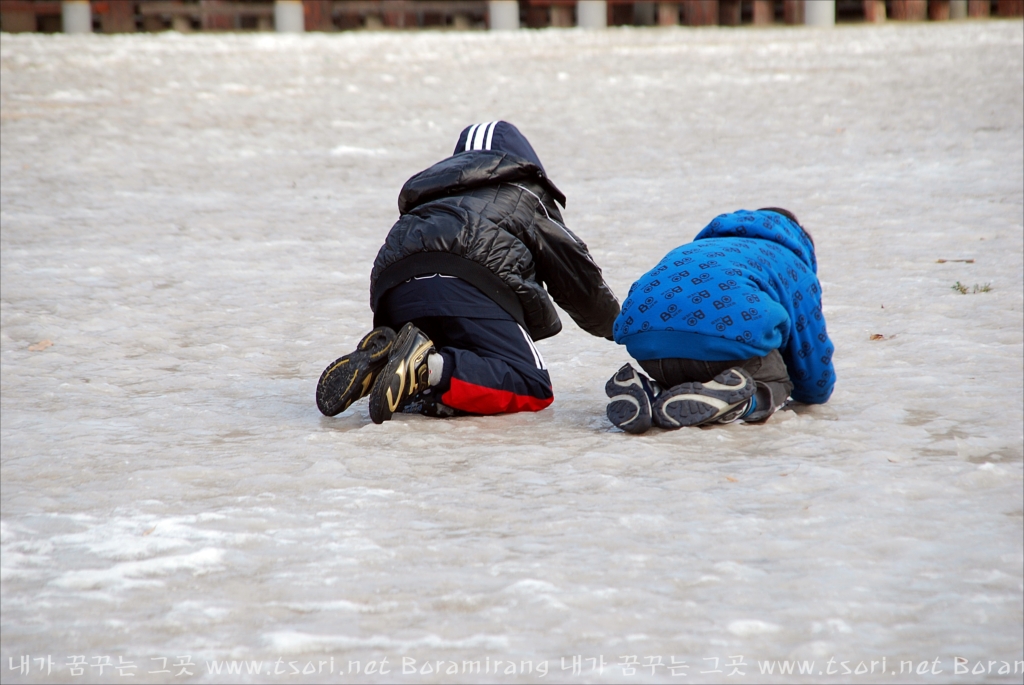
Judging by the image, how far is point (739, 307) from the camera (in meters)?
2.95

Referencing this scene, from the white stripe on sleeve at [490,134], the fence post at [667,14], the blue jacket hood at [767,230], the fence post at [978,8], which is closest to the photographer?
the blue jacket hood at [767,230]

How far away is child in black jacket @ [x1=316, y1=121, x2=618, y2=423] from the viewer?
10.4 feet

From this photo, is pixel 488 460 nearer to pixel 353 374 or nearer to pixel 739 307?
pixel 353 374

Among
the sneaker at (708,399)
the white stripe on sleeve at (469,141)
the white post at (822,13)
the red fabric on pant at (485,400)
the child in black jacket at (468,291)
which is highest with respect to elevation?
the white post at (822,13)

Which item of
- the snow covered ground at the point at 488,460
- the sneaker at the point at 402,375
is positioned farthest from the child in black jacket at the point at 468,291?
the snow covered ground at the point at 488,460

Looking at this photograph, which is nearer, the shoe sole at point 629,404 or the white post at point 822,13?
the shoe sole at point 629,404

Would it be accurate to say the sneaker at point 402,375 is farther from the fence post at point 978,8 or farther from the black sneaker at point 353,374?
the fence post at point 978,8

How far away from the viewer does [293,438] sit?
306 cm

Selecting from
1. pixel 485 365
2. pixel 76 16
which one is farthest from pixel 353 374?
pixel 76 16

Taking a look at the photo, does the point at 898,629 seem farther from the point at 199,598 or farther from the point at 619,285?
the point at 619,285

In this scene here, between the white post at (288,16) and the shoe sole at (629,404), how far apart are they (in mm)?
16565

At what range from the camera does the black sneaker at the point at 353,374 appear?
3.14 m

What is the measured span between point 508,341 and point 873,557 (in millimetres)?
1395

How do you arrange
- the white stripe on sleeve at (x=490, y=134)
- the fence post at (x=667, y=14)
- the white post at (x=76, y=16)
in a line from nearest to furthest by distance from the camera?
the white stripe on sleeve at (x=490, y=134) → the fence post at (x=667, y=14) → the white post at (x=76, y=16)
